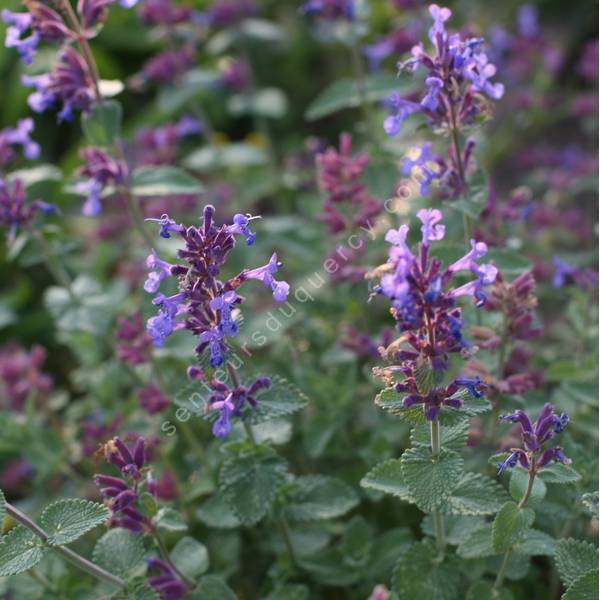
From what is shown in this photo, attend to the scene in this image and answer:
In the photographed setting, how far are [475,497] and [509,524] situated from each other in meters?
0.19

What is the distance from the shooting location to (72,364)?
16.6ft

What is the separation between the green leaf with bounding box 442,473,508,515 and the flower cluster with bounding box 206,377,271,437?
2.15ft

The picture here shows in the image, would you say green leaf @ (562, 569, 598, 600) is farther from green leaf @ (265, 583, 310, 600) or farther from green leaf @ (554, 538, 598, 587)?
green leaf @ (265, 583, 310, 600)

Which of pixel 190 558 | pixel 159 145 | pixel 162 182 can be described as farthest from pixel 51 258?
pixel 190 558

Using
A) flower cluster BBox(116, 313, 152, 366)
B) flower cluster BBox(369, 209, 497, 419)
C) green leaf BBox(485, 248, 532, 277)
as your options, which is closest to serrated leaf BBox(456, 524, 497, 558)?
flower cluster BBox(369, 209, 497, 419)

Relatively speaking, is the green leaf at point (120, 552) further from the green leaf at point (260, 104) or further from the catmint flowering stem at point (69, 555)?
the green leaf at point (260, 104)

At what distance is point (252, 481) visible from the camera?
252 cm

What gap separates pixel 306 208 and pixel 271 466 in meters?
1.74

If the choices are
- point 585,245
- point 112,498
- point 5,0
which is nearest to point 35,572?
point 112,498

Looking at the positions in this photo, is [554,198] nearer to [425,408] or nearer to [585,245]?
[585,245]

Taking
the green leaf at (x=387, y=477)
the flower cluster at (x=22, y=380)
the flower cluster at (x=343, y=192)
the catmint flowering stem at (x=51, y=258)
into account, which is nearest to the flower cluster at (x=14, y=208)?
the catmint flowering stem at (x=51, y=258)

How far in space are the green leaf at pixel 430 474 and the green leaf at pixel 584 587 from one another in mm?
415

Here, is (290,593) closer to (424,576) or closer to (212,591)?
A: (212,591)

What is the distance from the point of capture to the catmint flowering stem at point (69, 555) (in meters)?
2.21
